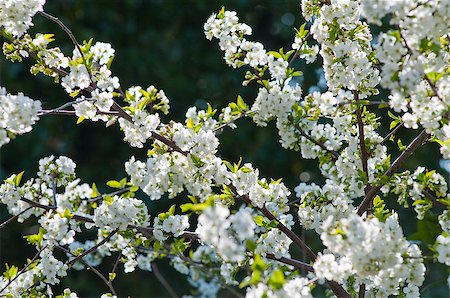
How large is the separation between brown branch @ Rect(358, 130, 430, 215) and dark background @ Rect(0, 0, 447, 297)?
268 centimetres

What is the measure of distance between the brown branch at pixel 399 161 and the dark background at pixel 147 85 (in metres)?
2.68

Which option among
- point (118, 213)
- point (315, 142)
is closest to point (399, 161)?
point (315, 142)

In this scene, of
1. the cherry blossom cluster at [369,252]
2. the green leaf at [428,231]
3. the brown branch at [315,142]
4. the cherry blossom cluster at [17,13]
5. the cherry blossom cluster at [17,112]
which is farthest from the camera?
the green leaf at [428,231]

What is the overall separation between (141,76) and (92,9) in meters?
0.58

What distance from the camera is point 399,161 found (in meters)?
1.66

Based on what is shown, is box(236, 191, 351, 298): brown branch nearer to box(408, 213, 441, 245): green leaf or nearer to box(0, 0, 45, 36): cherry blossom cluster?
box(0, 0, 45, 36): cherry blossom cluster

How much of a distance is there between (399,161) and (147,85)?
3143 mm

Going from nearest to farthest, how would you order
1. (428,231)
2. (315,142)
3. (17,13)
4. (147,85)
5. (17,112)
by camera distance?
(17,112), (17,13), (315,142), (428,231), (147,85)

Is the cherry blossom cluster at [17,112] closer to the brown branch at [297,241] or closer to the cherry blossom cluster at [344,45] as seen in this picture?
the brown branch at [297,241]

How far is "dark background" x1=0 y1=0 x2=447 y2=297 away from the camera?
4527 mm

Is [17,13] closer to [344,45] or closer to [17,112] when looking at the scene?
[17,112]

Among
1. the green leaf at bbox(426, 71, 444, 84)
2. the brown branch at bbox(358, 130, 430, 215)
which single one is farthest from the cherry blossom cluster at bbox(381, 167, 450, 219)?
the green leaf at bbox(426, 71, 444, 84)

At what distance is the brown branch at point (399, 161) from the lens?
1648mm

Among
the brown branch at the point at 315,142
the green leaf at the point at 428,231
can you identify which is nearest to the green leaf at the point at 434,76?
the brown branch at the point at 315,142
